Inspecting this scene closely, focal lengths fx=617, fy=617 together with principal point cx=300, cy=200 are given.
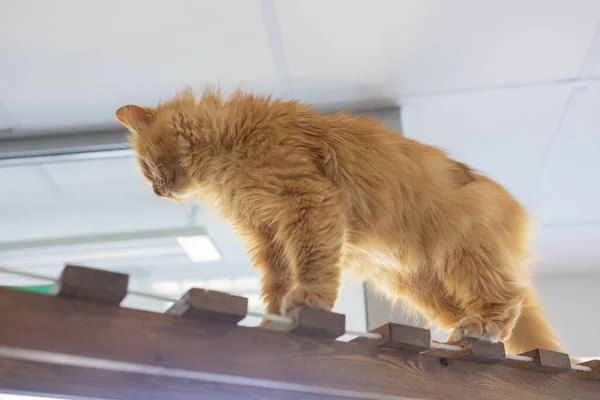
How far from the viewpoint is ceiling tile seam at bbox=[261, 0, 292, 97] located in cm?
207

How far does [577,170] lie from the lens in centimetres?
298

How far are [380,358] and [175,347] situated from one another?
0.43 m

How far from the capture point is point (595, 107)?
249cm

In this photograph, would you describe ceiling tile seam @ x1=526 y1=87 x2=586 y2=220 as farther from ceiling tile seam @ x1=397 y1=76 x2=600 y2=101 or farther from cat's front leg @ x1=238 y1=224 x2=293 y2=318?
cat's front leg @ x1=238 y1=224 x2=293 y2=318

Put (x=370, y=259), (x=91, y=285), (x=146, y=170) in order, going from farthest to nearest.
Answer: (x=146, y=170)
(x=370, y=259)
(x=91, y=285)

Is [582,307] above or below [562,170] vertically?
below

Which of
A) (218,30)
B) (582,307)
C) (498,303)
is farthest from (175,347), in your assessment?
(582,307)

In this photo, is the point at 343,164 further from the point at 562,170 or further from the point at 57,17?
the point at 562,170

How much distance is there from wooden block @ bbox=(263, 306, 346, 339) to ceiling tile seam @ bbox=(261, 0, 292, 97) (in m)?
1.23

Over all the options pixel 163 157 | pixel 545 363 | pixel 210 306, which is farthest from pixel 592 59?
pixel 210 306

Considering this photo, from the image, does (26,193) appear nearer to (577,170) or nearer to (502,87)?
(502,87)

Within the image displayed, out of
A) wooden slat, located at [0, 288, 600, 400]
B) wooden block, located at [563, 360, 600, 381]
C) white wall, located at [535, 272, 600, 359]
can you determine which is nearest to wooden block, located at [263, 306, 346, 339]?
wooden slat, located at [0, 288, 600, 400]

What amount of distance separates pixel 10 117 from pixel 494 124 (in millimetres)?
2042

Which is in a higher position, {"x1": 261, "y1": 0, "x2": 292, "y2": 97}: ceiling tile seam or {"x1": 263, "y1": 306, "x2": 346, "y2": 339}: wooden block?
{"x1": 261, "y1": 0, "x2": 292, "y2": 97}: ceiling tile seam
